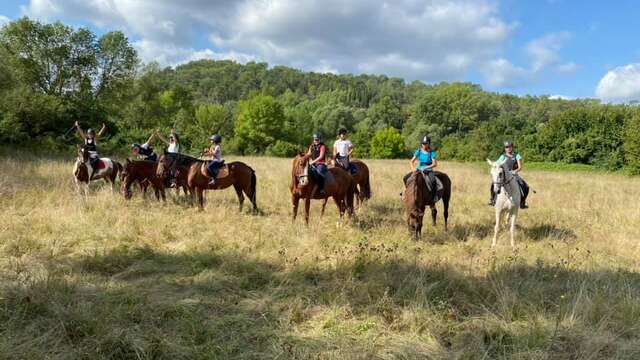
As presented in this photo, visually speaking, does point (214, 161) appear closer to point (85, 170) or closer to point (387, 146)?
point (85, 170)

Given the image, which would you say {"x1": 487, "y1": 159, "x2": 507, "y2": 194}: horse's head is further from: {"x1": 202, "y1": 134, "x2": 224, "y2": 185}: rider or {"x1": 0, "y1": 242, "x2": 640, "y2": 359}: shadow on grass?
{"x1": 202, "y1": 134, "x2": 224, "y2": 185}: rider

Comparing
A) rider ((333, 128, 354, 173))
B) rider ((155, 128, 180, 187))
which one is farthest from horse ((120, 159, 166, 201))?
rider ((333, 128, 354, 173))

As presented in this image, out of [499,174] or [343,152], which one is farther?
[343,152]

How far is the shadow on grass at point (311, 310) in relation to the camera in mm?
3992

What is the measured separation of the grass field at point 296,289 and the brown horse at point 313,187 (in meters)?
0.63

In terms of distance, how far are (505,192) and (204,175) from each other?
738cm

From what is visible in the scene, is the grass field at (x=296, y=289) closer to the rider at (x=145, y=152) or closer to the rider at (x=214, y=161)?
the rider at (x=214, y=161)

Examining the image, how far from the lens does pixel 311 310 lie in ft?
16.0

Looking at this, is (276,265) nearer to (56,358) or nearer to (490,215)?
(56,358)

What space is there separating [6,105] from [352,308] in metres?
26.4

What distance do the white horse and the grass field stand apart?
0.48 meters

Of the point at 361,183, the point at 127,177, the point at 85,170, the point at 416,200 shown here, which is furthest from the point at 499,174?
the point at 85,170

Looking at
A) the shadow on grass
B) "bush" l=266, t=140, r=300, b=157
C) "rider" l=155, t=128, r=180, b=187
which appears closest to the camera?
the shadow on grass

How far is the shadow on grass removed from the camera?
13.1 ft
